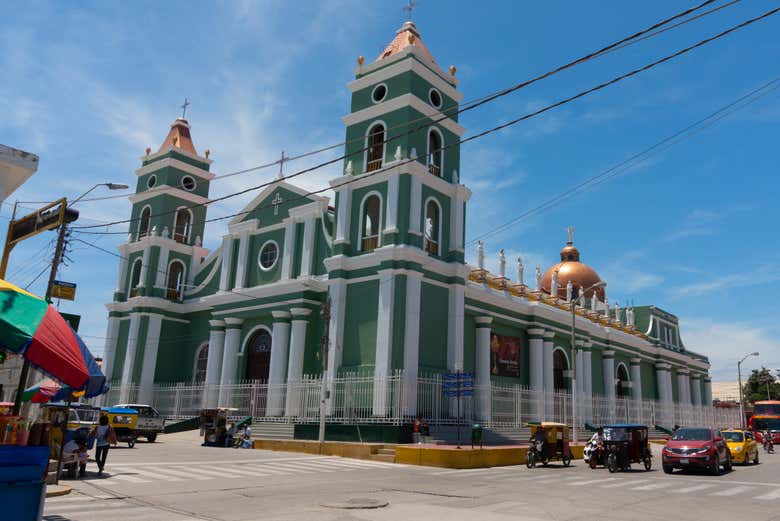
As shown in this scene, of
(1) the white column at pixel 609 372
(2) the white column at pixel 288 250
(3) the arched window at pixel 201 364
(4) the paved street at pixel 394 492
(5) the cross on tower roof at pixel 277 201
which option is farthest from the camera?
(1) the white column at pixel 609 372

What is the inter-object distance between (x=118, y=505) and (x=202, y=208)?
105ft

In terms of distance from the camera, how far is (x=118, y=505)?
403 inches

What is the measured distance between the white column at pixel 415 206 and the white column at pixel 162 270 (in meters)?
17.2

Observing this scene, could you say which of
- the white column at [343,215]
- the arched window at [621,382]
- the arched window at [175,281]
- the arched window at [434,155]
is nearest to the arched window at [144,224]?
the arched window at [175,281]

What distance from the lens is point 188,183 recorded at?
38.7 m

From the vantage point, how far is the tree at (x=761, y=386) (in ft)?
273

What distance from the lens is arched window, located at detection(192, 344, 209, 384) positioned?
115 ft

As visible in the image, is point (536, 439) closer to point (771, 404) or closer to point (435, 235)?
point (435, 235)

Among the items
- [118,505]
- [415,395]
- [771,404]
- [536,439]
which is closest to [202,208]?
[415,395]

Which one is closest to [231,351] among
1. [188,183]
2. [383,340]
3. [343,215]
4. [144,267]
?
[144,267]

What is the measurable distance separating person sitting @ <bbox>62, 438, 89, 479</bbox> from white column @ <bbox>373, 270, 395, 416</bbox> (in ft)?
37.2

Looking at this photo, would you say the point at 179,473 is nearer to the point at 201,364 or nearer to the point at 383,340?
the point at 383,340

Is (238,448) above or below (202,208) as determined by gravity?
below

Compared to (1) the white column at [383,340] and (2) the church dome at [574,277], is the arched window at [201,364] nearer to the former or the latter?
(1) the white column at [383,340]
